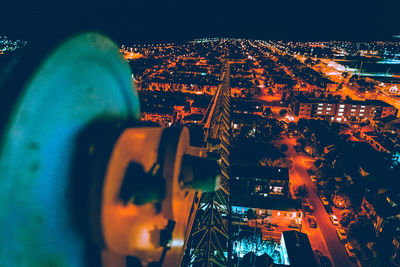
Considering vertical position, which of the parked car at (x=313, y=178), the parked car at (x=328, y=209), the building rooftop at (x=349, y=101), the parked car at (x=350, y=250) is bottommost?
the parked car at (x=350, y=250)

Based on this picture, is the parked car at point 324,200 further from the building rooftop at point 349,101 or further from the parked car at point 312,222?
the building rooftop at point 349,101

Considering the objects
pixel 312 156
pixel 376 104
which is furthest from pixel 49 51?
pixel 376 104

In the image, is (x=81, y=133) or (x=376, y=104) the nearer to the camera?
(x=81, y=133)

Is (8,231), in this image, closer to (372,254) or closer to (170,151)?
(170,151)

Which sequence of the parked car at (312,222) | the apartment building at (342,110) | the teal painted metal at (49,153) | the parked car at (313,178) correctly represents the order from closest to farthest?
the teal painted metal at (49,153), the parked car at (312,222), the parked car at (313,178), the apartment building at (342,110)

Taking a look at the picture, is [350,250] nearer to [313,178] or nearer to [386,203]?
[386,203]

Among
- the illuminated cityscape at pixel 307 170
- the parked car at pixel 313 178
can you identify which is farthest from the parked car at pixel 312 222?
the parked car at pixel 313 178

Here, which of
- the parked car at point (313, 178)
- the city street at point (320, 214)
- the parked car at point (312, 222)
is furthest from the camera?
the parked car at point (313, 178)
